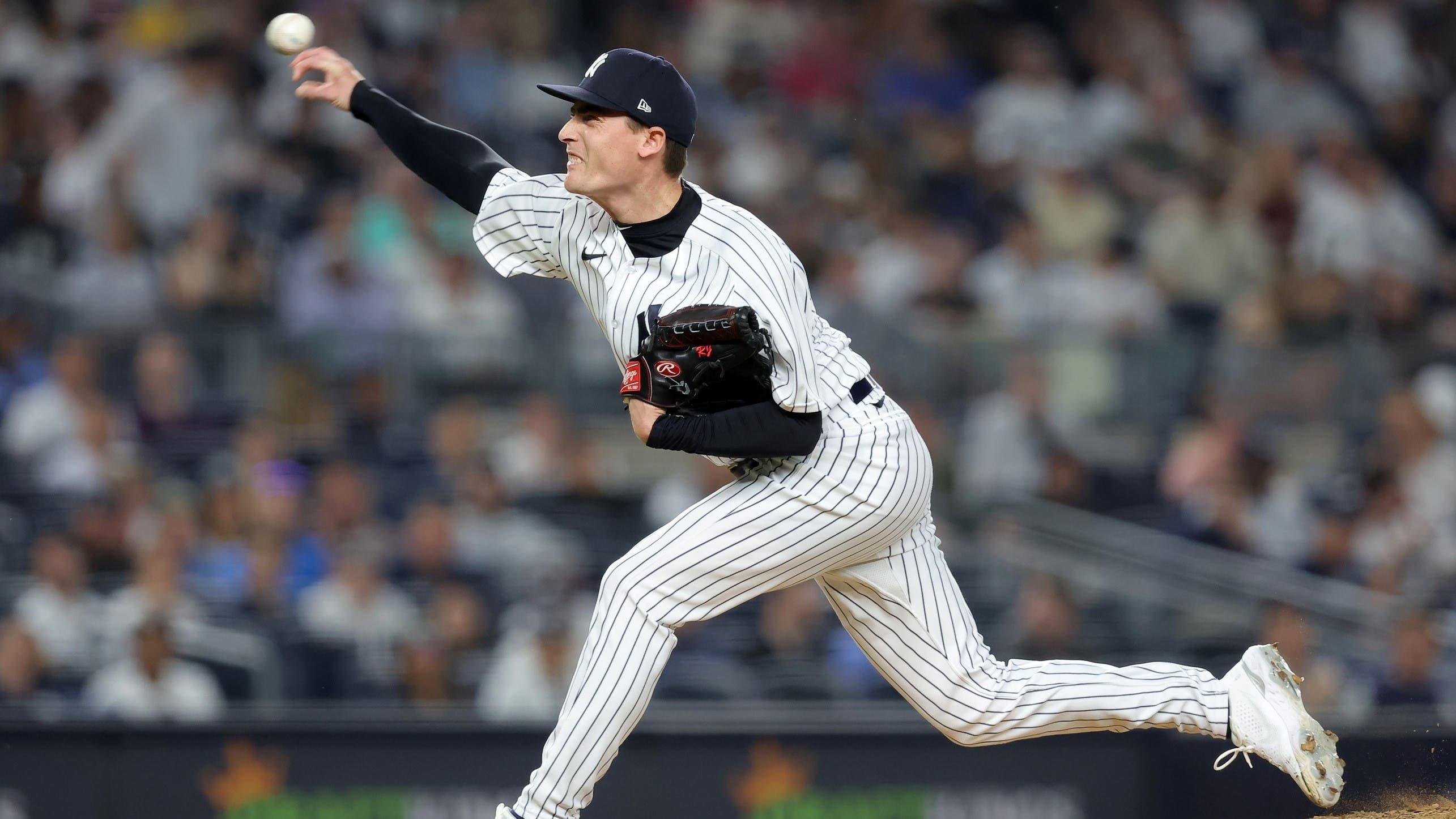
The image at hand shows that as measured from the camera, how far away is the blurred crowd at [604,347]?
720cm

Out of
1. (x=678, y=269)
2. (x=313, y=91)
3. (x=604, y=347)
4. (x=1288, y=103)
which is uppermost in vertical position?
(x=1288, y=103)

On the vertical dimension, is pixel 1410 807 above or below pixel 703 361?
below

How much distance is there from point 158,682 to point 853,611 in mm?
3801

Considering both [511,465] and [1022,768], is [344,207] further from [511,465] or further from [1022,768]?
[1022,768]

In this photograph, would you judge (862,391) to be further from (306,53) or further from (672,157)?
(306,53)

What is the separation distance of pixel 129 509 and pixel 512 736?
264 cm

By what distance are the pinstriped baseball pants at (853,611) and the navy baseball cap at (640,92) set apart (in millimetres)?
698

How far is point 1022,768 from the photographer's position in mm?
5930

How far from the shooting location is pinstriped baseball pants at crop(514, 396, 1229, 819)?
366cm

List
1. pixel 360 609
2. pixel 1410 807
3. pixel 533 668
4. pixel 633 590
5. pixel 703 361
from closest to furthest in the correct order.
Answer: pixel 703 361 < pixel 633 590 < pixel 1410 807 < pixel 533 668 < pixel 360 609

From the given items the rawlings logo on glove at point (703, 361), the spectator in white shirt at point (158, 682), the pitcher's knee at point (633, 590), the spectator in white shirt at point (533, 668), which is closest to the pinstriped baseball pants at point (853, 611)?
the pitcher's knee at point (633, 590)

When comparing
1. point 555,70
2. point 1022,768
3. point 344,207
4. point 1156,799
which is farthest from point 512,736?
point 555,70

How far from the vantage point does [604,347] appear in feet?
26.7

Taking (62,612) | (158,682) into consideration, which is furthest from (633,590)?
(62,612)
